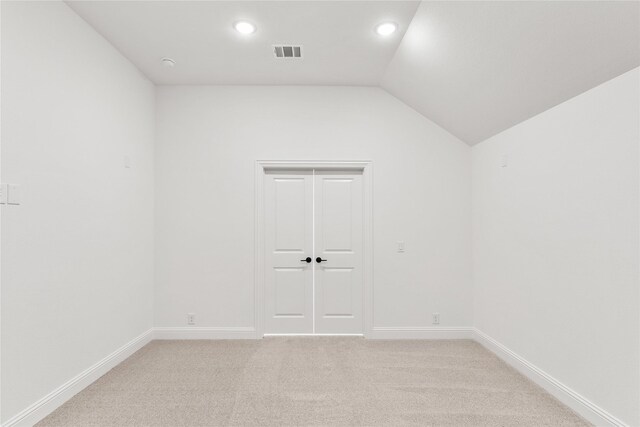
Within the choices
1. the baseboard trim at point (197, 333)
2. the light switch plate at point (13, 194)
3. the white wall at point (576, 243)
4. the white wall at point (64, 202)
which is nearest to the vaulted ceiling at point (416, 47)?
the white wall at point (576, 243)

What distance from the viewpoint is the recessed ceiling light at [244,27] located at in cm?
264

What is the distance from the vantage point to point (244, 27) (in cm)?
268

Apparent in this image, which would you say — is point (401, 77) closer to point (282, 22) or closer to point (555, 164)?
point (282, 22)

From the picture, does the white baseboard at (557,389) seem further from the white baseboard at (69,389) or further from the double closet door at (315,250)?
the white baseboard at (69,389)

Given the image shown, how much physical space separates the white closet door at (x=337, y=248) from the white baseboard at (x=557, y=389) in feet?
4.97

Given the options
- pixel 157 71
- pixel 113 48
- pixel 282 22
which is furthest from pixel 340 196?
pixel 113 48

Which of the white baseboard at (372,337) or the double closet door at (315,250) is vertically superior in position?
the double closet door at (315,250)

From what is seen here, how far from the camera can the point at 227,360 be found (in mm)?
3133

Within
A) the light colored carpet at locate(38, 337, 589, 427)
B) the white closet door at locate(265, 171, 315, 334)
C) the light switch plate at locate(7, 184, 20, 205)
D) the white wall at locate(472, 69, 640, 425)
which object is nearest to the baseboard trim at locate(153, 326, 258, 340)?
the light colored carpet at locate(38, 337, 589, 427)

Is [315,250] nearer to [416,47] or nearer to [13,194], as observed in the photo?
[416,47]

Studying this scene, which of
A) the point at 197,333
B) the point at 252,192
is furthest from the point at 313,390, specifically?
the point at 252,192

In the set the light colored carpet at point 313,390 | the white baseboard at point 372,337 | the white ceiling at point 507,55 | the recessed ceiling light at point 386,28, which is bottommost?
the light colored carpet at point 313,390

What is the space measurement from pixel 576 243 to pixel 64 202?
12.3 feet

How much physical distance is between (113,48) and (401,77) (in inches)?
110
